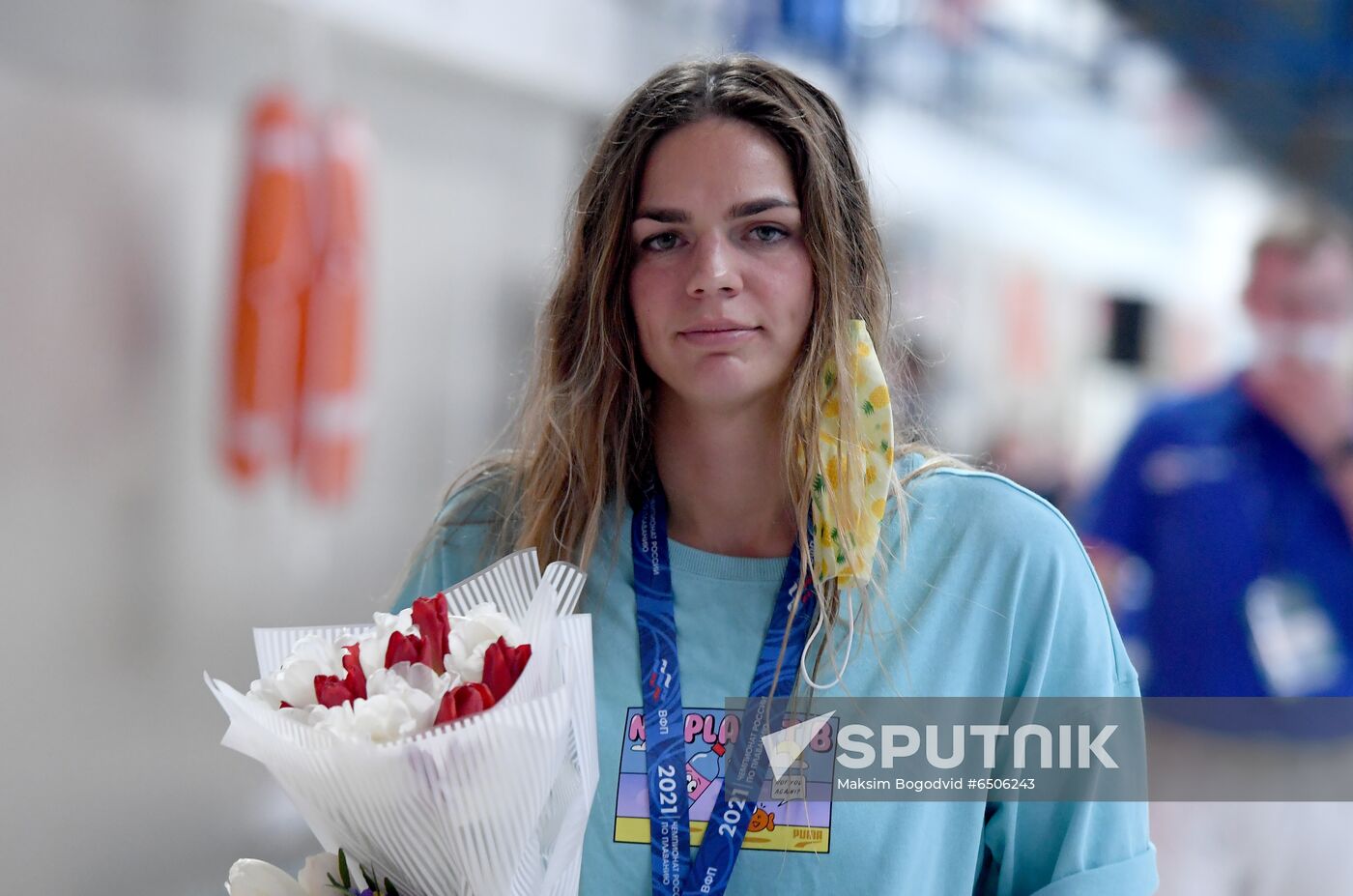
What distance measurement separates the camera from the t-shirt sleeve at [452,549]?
1.88 metres

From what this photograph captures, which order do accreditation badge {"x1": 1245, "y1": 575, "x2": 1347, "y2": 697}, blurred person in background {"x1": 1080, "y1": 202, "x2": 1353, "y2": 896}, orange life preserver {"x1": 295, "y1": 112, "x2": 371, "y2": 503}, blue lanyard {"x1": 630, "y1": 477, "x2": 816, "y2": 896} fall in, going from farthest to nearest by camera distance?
orange life preserver {"x1": 295, "y1": 112, "x2": 371, "y2": 503} < accreditation badge {"x1": 1245, "y1": 575, "x2": 1347, "y2": 697} < blurred person in background {"x1": 1080, "y1": 202, "x2": 1353, "y2": 896} < blue lanyard {"x1": 630, "y1": 477, "x2": 816, "y2": 896}

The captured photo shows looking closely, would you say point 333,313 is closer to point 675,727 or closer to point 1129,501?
point 1129,501

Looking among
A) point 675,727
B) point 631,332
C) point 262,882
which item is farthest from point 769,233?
point 262,882

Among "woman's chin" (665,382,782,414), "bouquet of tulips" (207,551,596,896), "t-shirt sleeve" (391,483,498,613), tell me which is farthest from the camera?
"t-shirt sleeve" (391,483,498,613)

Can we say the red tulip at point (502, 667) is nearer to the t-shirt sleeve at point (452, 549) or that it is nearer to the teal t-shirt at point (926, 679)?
the teal t-shirt at point (926, 679)

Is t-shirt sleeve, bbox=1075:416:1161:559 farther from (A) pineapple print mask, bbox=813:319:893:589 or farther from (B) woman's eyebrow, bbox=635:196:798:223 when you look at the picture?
(B) woman's eyebrow, bbox=635:196:798:223

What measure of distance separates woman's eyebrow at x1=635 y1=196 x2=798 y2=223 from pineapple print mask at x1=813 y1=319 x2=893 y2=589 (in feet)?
0.57

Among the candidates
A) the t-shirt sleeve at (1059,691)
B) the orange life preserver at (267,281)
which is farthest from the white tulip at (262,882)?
the orange life preserver at (267,281)

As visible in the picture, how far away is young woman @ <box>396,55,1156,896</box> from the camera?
162 centimetres

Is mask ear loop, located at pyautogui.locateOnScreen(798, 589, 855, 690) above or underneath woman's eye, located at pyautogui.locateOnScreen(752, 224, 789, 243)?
underneath

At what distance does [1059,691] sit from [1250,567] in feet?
6.88

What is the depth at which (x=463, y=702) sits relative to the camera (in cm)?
118

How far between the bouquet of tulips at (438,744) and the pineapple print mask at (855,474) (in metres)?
0.43

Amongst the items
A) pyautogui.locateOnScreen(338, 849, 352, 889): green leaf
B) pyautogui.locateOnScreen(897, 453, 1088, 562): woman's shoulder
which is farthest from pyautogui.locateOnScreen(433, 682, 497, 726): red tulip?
pyautogui.locateOnScreen(897, 453, 1088, 562): woman's shoulder
